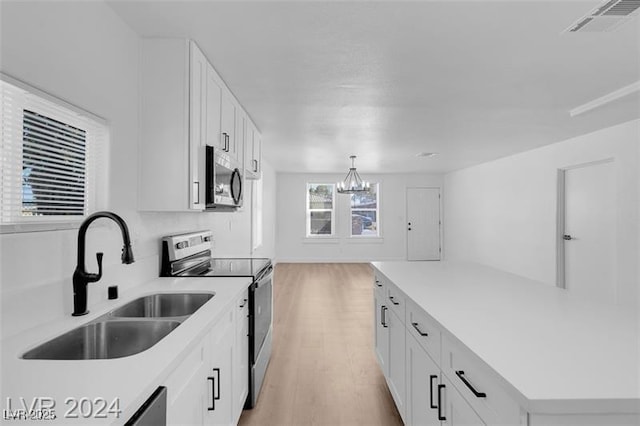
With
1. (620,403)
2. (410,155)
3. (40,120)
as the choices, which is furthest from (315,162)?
(620,403)

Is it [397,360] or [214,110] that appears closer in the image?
[397,360]

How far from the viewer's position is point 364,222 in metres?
9.40

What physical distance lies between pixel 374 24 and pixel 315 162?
519cm

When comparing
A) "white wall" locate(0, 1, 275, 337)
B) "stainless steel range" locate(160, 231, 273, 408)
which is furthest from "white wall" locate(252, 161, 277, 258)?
"white wall" locate(0, 1, 275, 337)

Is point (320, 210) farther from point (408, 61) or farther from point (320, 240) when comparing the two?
point (408, 61)

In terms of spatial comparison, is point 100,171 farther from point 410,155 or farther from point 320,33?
point 410,155

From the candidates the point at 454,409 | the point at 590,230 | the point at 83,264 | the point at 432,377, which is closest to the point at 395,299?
the point at 432,377

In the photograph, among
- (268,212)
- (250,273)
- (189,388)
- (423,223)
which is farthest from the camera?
(423,223)

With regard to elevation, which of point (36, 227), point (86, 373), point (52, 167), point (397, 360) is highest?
point (52, 167)

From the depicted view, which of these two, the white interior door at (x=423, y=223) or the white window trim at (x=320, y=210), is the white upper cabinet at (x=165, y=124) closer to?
the white window trim at (x=320, y=210)

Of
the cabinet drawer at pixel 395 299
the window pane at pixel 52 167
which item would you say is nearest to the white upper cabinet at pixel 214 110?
the window pane at pixel 52 167

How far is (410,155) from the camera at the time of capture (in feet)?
20.7

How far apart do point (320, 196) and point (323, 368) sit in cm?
651

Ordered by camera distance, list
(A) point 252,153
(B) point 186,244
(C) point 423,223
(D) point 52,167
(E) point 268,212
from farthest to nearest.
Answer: (C) point 423,223
(E) point 268,212
(A) point 252,153
(B) point 186,244
(D) point 52,167
